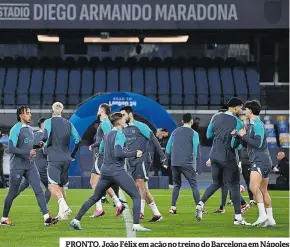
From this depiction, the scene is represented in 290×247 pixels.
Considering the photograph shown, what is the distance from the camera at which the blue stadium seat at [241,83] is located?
38.6m

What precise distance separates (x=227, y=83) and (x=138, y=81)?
3780 mm

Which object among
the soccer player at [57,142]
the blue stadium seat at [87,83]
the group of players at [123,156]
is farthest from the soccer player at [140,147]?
the blue stadium seat at [87,83]

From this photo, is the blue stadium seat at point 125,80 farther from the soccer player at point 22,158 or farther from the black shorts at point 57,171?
the soccer player at point 22,158

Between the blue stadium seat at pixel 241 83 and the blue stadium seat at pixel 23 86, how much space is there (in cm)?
879

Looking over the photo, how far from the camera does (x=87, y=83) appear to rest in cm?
3953

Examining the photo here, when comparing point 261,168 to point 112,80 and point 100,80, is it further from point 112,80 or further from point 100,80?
point 100,80

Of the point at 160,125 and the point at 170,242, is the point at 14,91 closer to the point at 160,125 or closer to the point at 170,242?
the point at 160,125

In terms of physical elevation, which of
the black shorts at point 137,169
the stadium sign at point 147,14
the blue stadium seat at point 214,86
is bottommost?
the black shorts at point 137,169

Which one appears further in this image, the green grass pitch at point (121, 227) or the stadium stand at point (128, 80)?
the stadium stand at point (128, 80)

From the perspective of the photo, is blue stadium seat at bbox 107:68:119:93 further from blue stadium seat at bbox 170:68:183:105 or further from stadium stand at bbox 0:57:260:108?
blue stadium seat at bbox 170:68:183:105

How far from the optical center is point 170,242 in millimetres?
9734

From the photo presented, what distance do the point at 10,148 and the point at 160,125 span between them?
52.9 feet

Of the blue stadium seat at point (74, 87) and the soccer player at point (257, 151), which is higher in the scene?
the blue stadium seat at point (74, 87)

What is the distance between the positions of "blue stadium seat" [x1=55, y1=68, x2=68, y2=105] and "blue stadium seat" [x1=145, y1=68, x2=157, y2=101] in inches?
134
